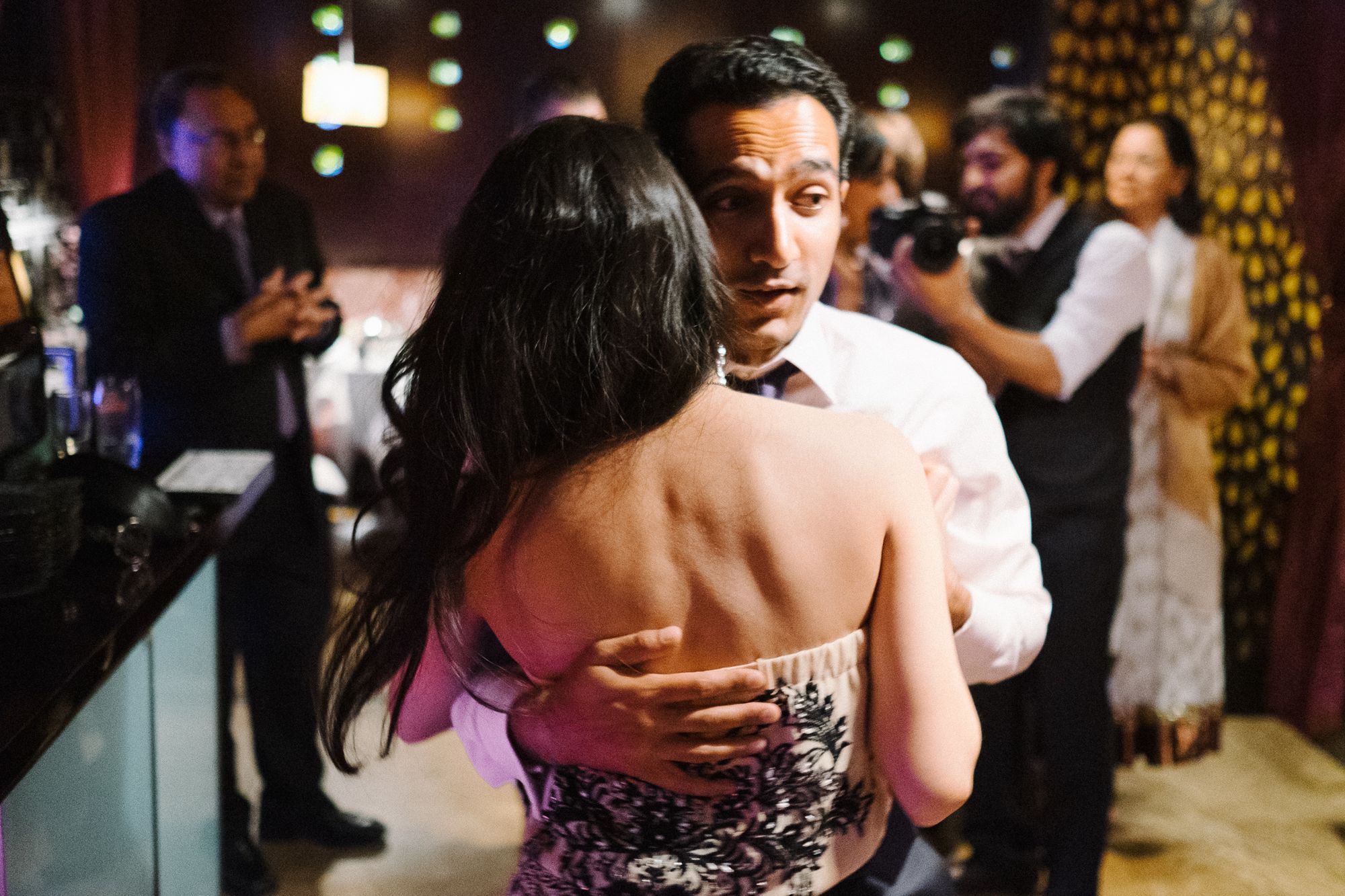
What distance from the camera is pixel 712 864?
1.05 metres

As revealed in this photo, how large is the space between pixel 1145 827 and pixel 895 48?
189 inches

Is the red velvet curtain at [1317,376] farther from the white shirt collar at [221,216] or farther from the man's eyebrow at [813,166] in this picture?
the white shirt collar at [221,216]

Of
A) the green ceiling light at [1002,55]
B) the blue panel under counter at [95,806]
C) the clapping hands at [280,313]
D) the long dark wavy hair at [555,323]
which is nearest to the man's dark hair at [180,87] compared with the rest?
the clapping hands at [280,313]

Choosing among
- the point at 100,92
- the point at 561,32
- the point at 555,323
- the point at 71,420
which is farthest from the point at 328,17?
the point at 555,323

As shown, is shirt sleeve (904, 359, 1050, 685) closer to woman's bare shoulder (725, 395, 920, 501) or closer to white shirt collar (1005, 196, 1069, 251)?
woman's bare shoulder (725, 395, 920, 501)

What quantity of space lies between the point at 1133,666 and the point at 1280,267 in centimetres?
135

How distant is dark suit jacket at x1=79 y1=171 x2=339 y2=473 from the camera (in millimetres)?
2752

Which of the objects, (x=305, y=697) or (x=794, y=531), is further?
(x=305, y=697)

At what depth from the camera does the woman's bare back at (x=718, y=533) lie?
99 cm

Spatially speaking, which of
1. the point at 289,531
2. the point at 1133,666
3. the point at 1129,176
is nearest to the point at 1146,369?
the point at 1129,176

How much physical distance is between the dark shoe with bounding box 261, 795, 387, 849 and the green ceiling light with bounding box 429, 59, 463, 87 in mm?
4725

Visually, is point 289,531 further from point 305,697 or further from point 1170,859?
point 1170,859

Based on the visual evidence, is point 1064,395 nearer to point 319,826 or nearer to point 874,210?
point 874,210

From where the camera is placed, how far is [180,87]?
2.89 meters
